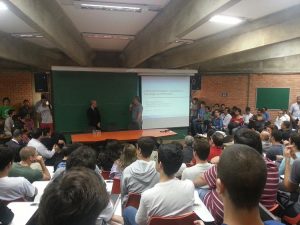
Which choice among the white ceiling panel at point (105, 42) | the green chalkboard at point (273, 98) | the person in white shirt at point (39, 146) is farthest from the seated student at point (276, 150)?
the green chalkboard at point (273, 98)

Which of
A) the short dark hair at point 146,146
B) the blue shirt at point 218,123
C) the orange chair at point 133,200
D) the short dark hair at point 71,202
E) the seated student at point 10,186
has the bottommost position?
the blue shirt at point 218,123

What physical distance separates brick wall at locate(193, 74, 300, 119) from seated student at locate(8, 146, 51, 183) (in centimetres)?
882

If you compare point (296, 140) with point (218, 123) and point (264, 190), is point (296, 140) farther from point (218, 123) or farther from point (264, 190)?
point (218, 123)

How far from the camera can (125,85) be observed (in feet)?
27.5

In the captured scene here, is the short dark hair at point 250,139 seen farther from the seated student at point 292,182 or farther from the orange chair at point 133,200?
the orange chair at point 133,200

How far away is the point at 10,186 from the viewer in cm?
238

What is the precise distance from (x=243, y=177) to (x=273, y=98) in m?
11.0

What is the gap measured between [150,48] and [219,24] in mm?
1355

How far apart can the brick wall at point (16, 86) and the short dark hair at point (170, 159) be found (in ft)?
28.7

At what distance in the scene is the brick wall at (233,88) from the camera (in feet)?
36.5

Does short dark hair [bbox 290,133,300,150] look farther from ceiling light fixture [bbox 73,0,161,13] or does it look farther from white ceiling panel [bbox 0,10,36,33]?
white ceiling panel [bbox 0,10,36,33]

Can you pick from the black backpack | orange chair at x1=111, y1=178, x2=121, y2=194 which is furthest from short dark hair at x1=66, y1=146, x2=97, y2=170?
orange chair at x1=111, y1=178, x2=121, y2=194

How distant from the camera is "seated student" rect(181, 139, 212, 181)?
2.78 meters

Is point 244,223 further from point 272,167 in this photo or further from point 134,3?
point 134,3
